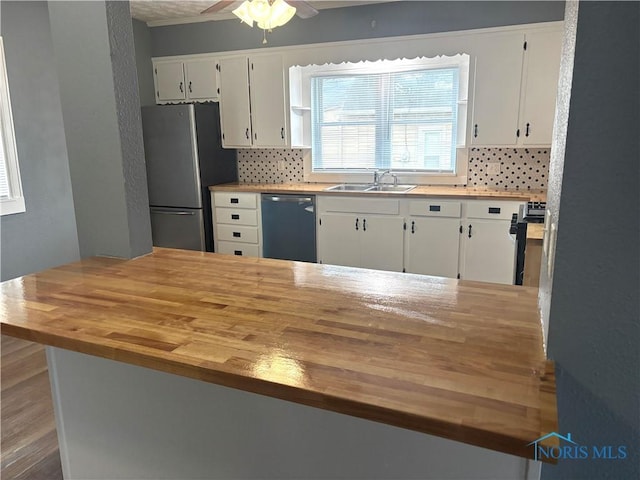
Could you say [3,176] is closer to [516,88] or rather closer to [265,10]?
[265,10]

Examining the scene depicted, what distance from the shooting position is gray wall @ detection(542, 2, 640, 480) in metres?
0.84

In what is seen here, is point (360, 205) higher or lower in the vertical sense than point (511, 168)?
lower

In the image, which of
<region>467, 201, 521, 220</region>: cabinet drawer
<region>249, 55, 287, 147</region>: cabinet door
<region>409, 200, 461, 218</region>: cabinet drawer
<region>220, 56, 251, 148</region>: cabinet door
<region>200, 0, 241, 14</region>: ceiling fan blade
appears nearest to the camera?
<region>200, 0, 241, 14</region>: ceiling fan blade

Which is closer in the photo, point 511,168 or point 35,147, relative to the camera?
point 35,147

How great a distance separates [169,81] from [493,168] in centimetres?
328

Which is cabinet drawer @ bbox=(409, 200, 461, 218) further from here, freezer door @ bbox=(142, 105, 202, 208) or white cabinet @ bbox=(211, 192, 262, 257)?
freezer door @ bbox=(142, 105, 202, 208)

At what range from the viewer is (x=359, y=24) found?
4172 millimetres

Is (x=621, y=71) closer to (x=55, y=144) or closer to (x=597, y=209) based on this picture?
(x=597, y=209)

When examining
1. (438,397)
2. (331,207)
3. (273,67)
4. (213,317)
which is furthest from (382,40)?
(438,397)

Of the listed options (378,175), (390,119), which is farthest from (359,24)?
(378,175)

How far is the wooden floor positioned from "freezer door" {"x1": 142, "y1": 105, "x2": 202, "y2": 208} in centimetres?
190

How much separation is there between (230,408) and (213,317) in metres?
0.24

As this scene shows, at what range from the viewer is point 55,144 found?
3889mm

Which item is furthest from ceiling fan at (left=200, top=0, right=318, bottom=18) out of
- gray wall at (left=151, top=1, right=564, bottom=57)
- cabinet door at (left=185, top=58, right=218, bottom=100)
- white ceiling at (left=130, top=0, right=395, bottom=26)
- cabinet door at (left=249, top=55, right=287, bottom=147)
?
cabinet door at (left=185, top=58, right=218, bottom=100)
